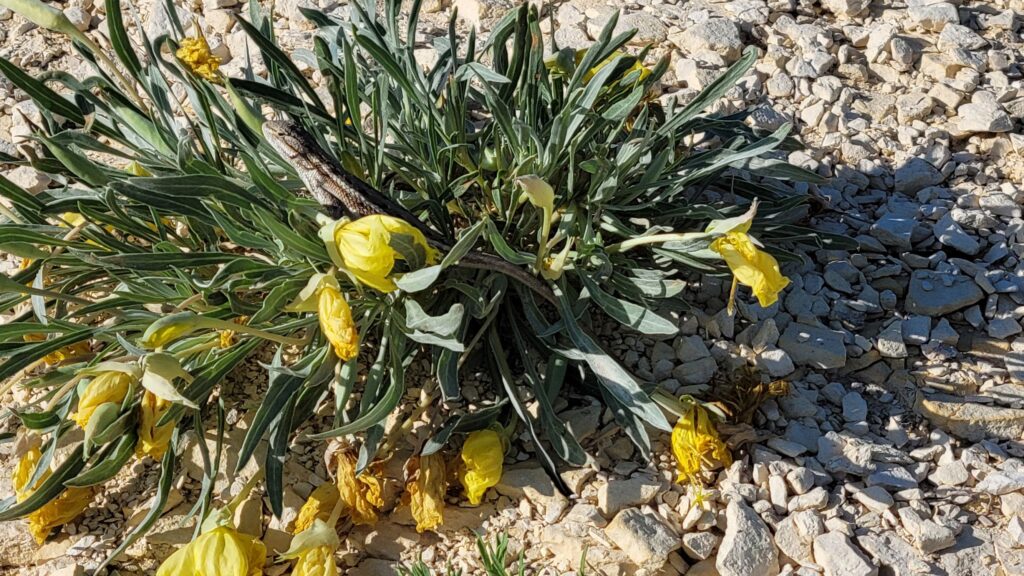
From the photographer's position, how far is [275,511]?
6.77 feet

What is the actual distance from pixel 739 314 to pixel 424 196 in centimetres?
84

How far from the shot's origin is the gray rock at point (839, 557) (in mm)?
2031

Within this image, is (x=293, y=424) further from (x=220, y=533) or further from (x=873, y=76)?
(x=873, y=76)

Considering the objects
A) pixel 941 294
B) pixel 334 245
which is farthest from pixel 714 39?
pixel 334 245

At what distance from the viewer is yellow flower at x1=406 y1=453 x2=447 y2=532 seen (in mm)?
2104

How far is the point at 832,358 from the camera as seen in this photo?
8.09 feet

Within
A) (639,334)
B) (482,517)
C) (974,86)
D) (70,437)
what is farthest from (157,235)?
(974,86)

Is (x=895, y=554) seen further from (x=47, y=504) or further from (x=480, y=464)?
(x=47, y=504)

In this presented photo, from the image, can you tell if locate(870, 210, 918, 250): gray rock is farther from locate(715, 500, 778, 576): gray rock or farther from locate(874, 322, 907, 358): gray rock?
locate(715, 500, 778, 576): gray rock

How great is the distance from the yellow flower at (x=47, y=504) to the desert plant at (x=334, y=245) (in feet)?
0.13

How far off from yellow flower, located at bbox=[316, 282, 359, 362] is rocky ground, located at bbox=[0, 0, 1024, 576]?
64cm

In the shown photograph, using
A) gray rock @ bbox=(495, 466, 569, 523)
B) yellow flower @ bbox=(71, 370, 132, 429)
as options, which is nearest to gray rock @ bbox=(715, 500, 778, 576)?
gray rock @ bbox=(495, 466, 569, 523)

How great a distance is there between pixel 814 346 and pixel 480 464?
35.8 inches

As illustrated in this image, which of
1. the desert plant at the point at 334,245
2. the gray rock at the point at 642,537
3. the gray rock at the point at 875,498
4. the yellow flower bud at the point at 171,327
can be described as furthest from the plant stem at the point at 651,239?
the yellow flower bud at the point at 171,327
